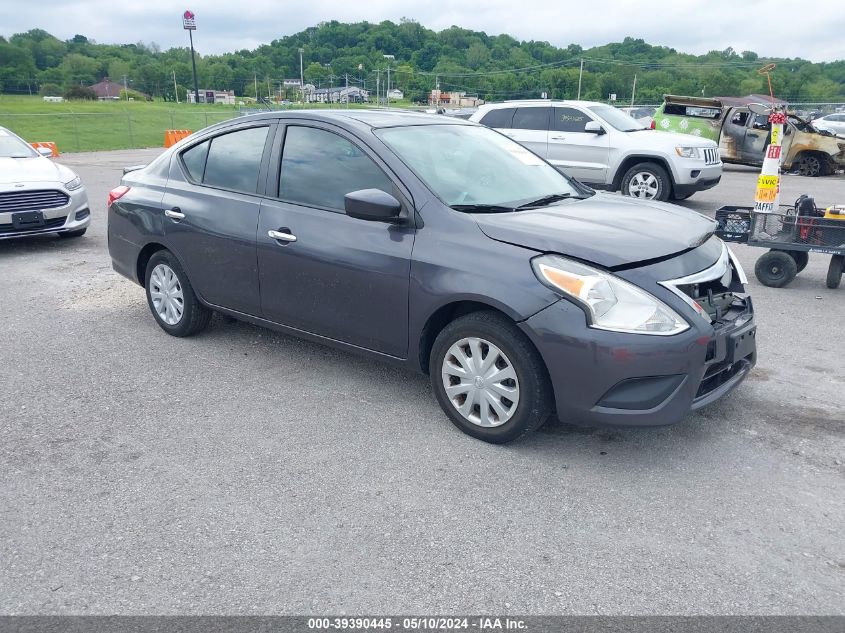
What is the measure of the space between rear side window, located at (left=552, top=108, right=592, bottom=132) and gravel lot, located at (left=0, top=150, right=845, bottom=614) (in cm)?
792

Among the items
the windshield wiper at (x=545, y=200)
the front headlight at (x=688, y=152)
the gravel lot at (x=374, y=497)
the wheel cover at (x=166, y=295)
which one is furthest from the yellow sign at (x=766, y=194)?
the wheel cover at (x=166, y=295)

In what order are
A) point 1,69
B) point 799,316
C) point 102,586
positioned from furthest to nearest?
point 1,69 → point 799,316 → point 102,586

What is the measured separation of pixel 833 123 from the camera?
28.2 metres

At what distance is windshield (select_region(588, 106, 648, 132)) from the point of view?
1227 cm

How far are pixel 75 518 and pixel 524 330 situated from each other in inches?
87.4

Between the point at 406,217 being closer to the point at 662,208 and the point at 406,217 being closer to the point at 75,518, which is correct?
the point at 662,208

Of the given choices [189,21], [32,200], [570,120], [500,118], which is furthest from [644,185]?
[189,21]

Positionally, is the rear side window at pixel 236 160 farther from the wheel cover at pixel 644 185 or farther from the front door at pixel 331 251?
the wheel cover at pixel 644 185

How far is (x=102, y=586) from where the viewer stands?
9.02 feet

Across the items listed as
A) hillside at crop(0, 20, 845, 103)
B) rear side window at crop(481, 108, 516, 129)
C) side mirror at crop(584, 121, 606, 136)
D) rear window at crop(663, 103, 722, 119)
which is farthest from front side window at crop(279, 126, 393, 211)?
hillside at crop(0, 20, 845, 103)

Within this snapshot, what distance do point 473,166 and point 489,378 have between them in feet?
4.92

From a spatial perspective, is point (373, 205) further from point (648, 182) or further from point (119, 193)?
point (648, 182)

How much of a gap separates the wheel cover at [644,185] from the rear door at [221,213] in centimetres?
824

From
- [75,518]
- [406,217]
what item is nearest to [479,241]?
[406,217]
